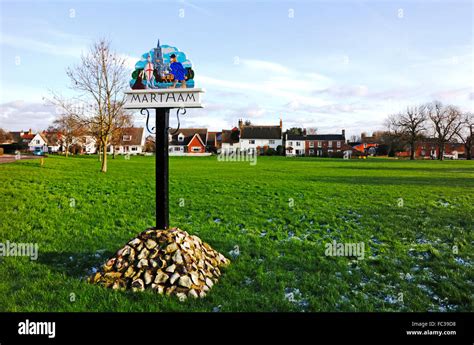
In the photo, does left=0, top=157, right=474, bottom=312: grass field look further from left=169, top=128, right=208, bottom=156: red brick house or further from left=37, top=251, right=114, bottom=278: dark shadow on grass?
left=169, top=128, right=208, bottom=156: red brick house

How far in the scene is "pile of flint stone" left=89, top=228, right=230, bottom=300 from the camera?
4883 millimetres

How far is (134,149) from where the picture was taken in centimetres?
6969

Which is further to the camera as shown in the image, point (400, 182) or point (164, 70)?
point (400, 182)

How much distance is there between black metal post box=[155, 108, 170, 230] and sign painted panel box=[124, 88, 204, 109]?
174 millimetres

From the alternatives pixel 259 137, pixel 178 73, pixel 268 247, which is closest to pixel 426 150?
pixel 259 137

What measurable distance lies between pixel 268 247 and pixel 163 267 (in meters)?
2.65

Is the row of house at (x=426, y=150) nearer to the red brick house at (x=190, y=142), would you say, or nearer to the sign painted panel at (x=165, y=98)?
the red brick house at (x=190, y=142)

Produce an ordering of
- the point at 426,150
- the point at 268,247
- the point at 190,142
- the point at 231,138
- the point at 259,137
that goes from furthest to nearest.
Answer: the point at 426,150, the point at 259,137, the point at 231,138, the point at 190,142, the point at 268,247

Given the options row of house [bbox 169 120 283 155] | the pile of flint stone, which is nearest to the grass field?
the pile of flint stone

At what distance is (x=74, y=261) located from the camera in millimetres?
5984

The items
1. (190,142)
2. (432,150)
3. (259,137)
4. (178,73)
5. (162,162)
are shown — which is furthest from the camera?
(432,150)

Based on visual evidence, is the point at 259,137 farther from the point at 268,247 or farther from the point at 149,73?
the point at 149,73

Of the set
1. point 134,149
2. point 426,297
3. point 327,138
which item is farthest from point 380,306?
point 327,138
